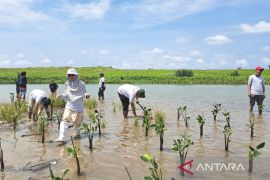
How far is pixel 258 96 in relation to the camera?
13883 millimetres

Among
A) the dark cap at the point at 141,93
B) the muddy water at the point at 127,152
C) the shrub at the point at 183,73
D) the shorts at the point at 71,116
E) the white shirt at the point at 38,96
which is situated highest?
the shrub at the point at 183,73

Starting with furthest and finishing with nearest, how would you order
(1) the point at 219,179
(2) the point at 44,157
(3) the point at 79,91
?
1. (3) the point at 79,91
2. (2) the point at 44,157
3. (1) the point at 219,179

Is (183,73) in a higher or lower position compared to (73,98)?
higher

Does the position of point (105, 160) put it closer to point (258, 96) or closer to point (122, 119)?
point (122, 119)

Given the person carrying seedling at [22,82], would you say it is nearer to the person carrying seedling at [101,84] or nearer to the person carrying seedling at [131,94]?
the person carrying seedling at [101,84]

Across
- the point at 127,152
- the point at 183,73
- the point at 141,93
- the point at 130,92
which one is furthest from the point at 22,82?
the point at 183,73

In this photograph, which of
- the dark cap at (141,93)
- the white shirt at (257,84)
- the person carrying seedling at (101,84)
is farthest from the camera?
the person carrying seedling at (101,84)

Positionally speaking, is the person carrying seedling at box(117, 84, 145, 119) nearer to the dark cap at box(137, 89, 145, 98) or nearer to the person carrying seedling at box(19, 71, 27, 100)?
the dark cap at box(137, 89, 145, 98)

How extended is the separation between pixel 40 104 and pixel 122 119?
300 centimetres

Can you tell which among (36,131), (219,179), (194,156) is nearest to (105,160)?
(194,156)

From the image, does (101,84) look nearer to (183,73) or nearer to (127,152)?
(127,152)

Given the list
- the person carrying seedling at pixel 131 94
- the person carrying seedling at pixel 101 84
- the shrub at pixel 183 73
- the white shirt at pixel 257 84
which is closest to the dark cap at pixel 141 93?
the person carrying seedling at pixel 131 94

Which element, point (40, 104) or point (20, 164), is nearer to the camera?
point (20, 164)

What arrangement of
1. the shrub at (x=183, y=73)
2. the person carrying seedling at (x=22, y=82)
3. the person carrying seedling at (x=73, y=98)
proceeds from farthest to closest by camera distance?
the shrub at (x=183, y=73) < the person carrying seedling at (x=22, y=82) < the person carrying seedling at (x=73, y=98)
